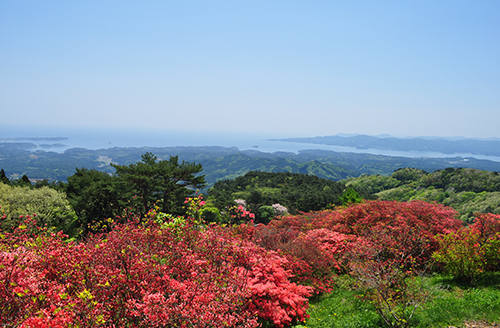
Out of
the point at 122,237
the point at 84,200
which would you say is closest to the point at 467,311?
the point at 122,237

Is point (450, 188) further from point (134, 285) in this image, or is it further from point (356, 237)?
point (134, 285)

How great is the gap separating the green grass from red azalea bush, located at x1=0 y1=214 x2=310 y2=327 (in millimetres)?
1358

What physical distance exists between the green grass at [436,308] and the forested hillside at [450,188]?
2059 inches

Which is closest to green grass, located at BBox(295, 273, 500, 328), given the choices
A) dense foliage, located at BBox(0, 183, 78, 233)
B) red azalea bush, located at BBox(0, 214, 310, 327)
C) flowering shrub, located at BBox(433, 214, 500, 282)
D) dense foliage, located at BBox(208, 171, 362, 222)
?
flowering shrub, located at BBox(433, 214, 500, 282)

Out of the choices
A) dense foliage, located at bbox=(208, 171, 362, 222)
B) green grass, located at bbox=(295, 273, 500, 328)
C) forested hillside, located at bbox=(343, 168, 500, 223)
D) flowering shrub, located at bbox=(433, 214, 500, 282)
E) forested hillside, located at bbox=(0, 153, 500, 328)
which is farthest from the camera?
forested hillside, located at bbox=(343, 168, 500, 223)

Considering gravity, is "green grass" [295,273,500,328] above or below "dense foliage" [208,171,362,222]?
above

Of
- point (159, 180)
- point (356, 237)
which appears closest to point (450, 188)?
point (356, 237)

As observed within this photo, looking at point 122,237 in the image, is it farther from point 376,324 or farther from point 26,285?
point 376,324

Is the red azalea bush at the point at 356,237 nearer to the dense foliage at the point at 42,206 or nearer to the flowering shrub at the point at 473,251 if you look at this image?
the flowering shrub at the point at 473,251

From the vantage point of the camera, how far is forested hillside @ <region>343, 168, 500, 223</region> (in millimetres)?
56763

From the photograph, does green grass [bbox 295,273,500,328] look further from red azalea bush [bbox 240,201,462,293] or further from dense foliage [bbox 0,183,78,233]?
dense foliage [bbox 0,183,78,233]

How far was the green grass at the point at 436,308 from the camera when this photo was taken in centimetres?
564

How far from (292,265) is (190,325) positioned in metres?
4.57

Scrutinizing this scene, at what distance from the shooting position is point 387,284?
5809 millimetres
